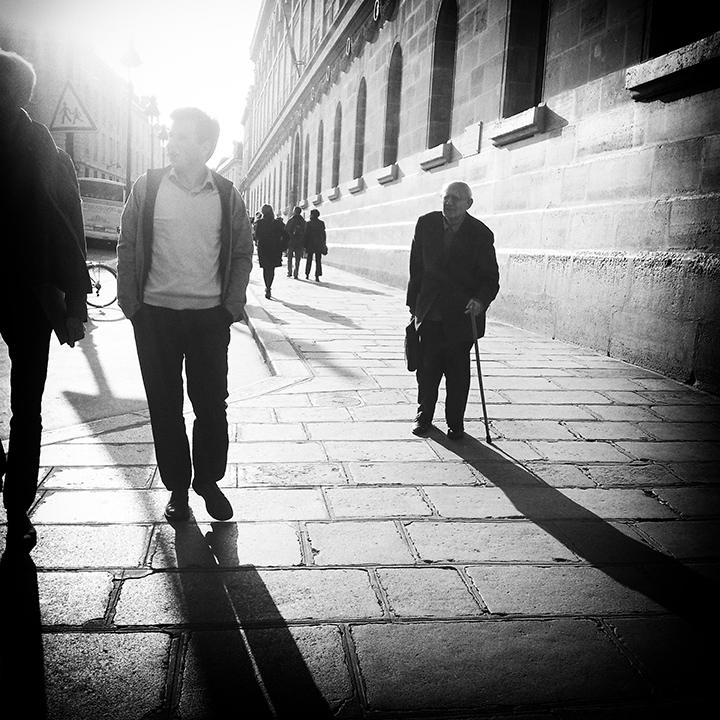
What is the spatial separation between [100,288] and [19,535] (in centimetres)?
898

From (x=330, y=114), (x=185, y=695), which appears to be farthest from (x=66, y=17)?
(x=185, y=695)

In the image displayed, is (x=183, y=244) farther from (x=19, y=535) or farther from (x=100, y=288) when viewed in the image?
(x=100, y=288)

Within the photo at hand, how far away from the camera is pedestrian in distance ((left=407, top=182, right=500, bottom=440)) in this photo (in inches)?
183

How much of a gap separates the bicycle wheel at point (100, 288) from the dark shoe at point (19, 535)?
25.4 ft


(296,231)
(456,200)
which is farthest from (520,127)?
(296,231)

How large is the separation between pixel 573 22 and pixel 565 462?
6572mm

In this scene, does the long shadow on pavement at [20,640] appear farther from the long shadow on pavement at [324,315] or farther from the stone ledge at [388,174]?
the stone ledge at [388,174]

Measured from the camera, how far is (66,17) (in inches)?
1806

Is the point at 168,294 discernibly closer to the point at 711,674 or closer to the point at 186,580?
the point at 186,580

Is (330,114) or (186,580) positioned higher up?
(330,114)

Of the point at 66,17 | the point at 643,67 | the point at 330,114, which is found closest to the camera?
the point at 643,67

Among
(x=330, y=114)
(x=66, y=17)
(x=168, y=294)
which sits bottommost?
(x=168, y=294)

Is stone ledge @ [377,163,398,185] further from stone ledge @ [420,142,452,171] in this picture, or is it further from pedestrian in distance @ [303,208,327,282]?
stone ledge @ [420,142,452,171]

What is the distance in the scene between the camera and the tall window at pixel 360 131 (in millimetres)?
19969
